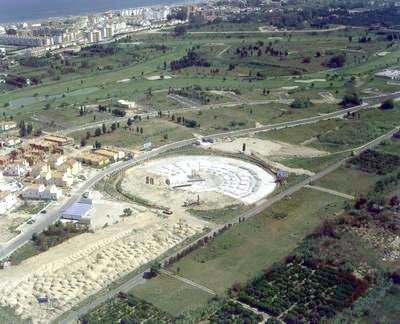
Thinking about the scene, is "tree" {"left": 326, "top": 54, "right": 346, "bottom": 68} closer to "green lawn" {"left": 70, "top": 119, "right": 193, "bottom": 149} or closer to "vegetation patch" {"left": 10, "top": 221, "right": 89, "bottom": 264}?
"green lawn" {"left": 70, "top": 119, "right": 193, "bottom": 149}

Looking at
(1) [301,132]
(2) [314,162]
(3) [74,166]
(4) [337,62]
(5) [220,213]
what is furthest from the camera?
(4) [337,62]

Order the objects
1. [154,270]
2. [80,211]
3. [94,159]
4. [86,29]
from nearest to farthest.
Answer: [154,270] < [80,211] < [94,159] < [86,29]

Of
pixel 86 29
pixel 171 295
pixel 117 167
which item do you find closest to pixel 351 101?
pixel 117 167

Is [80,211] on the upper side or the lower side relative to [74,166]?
lower

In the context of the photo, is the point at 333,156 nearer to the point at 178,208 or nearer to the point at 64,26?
the point at 178,208

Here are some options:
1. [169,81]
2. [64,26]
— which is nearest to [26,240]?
[169,81]

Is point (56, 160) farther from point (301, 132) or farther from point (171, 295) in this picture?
point (301, 132)
